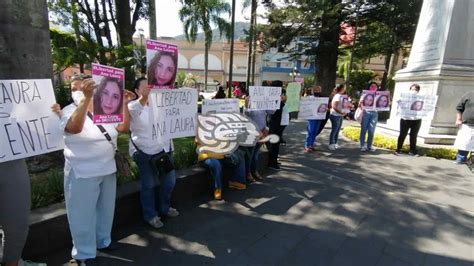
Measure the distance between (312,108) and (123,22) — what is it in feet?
20.1

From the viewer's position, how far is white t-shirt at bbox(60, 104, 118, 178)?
250 centimetres

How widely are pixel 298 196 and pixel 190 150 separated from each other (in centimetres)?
178

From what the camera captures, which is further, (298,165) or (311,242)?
(298,165)

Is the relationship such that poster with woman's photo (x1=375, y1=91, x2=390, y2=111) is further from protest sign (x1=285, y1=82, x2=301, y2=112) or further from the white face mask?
the white face mask

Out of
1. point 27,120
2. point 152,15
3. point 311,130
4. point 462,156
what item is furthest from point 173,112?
point 152,15

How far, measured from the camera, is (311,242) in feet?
11.0

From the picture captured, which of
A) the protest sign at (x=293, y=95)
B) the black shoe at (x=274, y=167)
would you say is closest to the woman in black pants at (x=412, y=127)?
the protest sign at (x=293, y=95)

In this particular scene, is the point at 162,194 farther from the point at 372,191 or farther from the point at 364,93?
the point at 364,93

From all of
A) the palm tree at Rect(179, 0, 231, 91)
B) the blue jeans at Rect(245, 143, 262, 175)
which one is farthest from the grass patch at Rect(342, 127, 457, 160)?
the palm tree at Rect(179, 0, 231, 91)

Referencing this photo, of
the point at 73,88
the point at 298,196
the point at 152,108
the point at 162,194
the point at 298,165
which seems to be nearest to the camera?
the point at 73,88

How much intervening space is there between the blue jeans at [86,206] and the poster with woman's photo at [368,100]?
21.4 feet

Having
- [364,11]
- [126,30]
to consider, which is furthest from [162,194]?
[364,11]

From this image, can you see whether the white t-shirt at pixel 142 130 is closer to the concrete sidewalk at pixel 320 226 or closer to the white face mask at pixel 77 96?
the white face mask at pixel 77 96

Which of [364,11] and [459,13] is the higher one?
[364,11]
